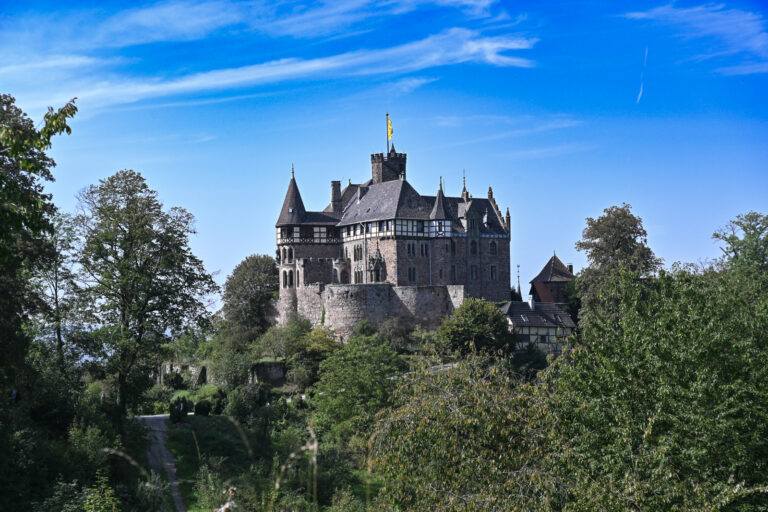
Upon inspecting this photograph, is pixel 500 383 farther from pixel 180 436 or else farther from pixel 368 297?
pixel 368 297

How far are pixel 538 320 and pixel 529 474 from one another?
3982cm

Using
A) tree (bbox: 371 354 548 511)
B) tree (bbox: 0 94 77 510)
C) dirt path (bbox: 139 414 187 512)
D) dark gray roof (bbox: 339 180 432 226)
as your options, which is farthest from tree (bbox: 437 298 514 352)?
tree (bbox: 371 354 548 511)

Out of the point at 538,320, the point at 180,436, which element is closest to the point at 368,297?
the point at 538,320

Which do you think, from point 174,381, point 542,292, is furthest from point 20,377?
point 542,292

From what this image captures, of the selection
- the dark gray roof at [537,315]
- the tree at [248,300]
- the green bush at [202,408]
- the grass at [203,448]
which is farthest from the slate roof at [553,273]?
the grass at [203,448]

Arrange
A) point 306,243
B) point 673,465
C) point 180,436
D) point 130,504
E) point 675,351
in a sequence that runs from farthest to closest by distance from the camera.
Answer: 1. point 306,243
2. point 180,436
3. point 130,504
4. point 675,351
5. point 673,465

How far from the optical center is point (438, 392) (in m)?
19.2

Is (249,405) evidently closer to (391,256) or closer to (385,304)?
(385,304)

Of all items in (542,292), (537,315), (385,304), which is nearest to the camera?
(385,304)

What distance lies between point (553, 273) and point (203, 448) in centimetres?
4306

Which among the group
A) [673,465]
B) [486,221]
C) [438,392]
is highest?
[486,221]

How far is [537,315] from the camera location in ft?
182

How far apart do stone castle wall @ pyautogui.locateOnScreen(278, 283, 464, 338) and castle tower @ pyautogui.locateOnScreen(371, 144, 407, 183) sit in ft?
44.2

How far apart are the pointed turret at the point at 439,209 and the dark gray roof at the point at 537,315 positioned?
834 cm
